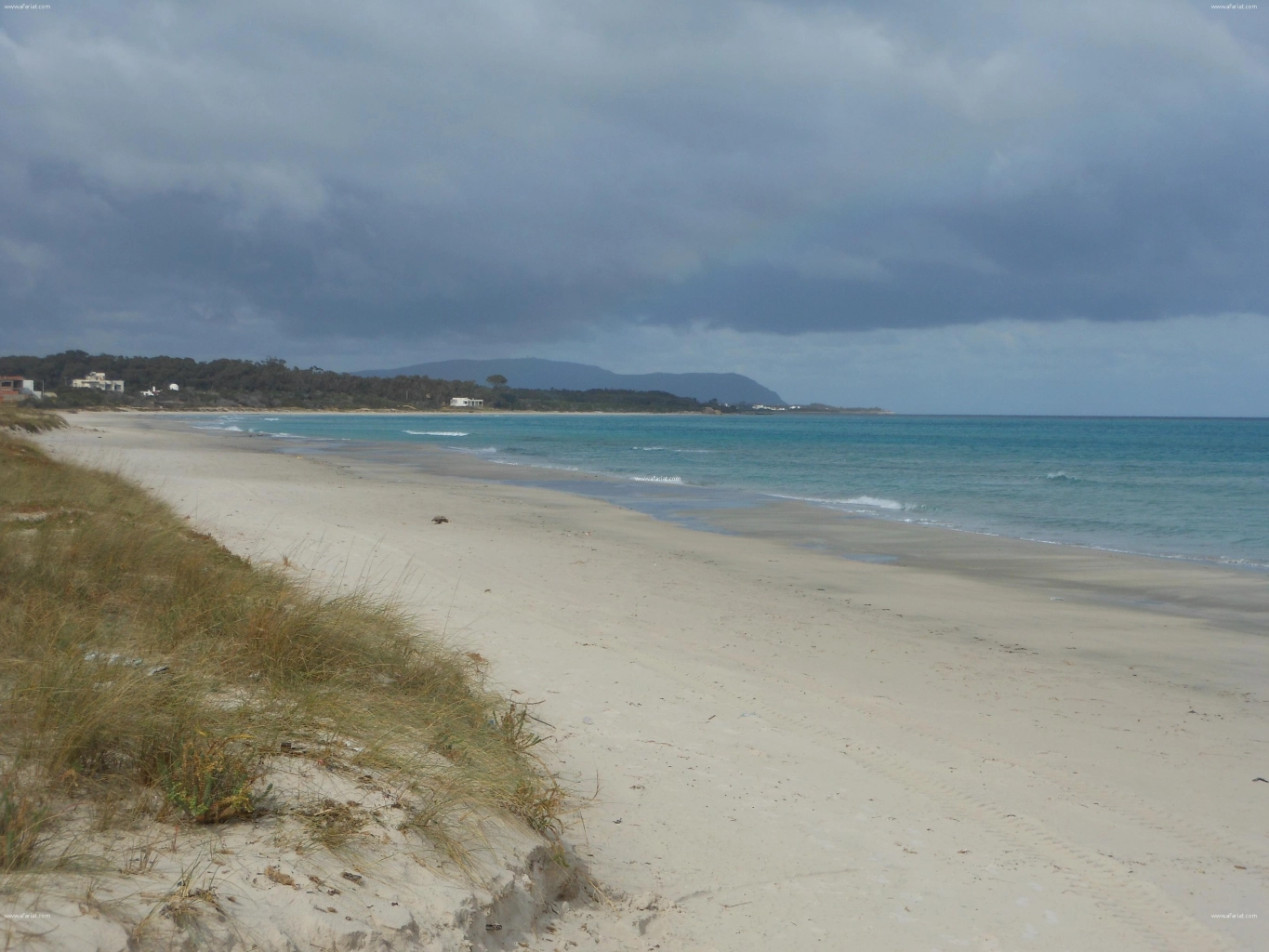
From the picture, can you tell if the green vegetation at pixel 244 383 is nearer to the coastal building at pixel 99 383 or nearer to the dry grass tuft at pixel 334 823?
the coastal building at pixel 99 383

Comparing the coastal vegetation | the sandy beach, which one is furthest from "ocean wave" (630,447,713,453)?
the coastal vegetation

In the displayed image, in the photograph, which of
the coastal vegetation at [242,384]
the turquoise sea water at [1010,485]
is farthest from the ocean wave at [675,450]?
the coastal vegetation at [242,384]

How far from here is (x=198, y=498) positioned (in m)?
15.4

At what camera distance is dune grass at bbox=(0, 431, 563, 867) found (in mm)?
3232

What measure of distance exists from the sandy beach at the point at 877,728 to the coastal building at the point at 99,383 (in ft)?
484

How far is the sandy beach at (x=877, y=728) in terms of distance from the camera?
3844mm

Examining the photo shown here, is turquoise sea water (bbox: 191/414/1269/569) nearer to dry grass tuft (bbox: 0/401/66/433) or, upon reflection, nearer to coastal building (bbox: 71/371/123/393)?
dry grass tuft (bbox: 0/401/66/433)

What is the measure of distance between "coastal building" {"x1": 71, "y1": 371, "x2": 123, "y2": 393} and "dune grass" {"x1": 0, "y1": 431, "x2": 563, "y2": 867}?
6018 inches

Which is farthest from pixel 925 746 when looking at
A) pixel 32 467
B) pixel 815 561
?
pixel 32 467

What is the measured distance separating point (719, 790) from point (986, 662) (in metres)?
4.55

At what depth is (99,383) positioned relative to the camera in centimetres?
14288

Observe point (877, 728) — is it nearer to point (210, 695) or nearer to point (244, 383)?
point (210, 695)

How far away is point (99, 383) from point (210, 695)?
16282 centimetres

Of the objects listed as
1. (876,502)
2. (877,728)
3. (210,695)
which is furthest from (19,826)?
(876,502)
